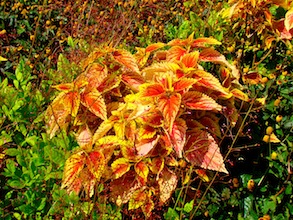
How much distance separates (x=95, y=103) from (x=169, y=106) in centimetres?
36

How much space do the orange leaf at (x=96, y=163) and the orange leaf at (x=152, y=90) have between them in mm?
293

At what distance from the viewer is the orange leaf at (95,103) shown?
2203 millimetres

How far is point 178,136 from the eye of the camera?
2021mm

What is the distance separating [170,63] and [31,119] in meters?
0.67

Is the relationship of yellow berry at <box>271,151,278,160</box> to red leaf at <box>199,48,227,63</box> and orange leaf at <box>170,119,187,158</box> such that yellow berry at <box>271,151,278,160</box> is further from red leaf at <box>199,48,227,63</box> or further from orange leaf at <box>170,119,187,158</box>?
red leaf at <box>199,48,227,63</box>

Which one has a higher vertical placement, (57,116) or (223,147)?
(57,116)

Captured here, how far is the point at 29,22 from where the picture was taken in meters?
3.84

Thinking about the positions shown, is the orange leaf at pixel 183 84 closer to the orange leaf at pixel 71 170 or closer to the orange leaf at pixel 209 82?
the orange leaf at pixel 209 82

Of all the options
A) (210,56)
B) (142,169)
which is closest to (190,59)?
(210,56)

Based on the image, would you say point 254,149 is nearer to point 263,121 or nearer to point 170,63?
point 263,121

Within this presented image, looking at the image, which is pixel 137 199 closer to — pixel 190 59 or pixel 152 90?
pixel 152 90

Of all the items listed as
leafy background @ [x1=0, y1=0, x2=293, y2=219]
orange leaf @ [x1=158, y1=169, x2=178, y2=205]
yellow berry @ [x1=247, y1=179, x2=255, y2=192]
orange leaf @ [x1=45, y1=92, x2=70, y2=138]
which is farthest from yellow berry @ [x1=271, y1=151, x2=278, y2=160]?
orange leaf @ [x1=45, y1=92, x2=70, y2=138]

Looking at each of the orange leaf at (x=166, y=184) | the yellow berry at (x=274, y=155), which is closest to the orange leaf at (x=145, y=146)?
the orange leaf at (x=166, y=184)

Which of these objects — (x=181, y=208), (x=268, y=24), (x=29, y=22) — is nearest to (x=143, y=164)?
(x=181, y=208)
